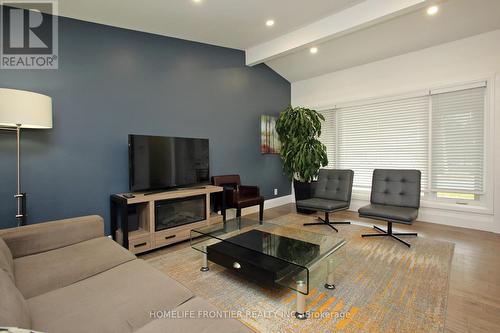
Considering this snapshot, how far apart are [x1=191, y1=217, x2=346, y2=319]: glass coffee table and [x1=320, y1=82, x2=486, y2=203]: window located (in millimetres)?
2783

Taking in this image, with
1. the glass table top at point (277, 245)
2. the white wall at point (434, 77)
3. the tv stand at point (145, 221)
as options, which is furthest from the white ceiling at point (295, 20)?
the glass table top at point (277, 245)

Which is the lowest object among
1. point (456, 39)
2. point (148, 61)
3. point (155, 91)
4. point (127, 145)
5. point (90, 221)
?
point (90, 221)

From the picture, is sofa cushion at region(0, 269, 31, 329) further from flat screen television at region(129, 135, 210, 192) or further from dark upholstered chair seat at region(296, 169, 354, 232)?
dark upholstered chair seat at region(296, 169, 354, 232)

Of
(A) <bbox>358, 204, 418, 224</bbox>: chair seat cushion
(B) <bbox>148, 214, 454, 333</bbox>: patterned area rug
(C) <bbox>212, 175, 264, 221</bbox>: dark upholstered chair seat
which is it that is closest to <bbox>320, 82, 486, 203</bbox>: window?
(A) <bbox>358, 204, 418, 224</bbox>: chair seat cushion

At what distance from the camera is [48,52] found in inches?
105

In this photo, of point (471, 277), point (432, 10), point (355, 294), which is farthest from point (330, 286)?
point (432, 10)

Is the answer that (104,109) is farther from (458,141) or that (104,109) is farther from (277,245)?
(458,141)

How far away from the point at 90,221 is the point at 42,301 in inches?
38.1

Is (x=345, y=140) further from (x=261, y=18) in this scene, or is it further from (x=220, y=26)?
(x=220, y=26)

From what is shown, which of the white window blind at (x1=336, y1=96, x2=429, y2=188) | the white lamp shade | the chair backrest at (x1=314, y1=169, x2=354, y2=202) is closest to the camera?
the white lamp shade

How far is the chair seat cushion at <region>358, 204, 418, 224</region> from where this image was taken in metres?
2.95

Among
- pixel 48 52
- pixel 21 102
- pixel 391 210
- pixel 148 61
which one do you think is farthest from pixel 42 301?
pixel 391 210

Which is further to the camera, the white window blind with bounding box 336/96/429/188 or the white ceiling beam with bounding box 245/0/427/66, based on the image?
the white window blind with bounding box 336/96/429/188

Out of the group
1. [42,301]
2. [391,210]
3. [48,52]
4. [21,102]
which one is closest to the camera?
[42,301]
